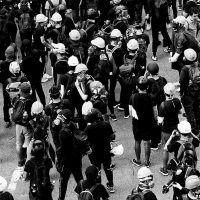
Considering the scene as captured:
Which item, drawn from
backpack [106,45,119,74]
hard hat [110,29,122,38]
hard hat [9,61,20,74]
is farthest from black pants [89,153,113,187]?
hard hat [110,29,122,38]

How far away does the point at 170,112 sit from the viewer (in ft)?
38.0

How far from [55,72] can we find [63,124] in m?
3.79

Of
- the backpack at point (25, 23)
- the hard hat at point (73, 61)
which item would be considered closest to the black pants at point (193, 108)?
the hard hat at point (73, 61)

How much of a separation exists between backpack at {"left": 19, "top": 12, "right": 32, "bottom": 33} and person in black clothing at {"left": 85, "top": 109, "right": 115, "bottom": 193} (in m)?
5.47

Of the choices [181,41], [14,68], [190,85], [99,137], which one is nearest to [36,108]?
[99,137]

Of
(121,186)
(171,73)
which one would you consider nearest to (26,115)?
(121,186)

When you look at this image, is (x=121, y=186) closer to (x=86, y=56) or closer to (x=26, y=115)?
(x=26, y=115)

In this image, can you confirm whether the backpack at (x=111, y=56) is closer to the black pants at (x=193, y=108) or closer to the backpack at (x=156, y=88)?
the backpack at (x=156, y=88)

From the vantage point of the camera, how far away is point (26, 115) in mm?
11781

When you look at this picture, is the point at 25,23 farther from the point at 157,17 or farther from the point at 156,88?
the point at 156,88

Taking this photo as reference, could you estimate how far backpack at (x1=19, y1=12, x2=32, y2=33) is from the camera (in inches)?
620

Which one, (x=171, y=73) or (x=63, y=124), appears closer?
(x=63, y=124)

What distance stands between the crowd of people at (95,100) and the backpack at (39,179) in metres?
0.02

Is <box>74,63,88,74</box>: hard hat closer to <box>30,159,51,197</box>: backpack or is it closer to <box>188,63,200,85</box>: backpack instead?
<box>188,63,200,85</box>: backpack
